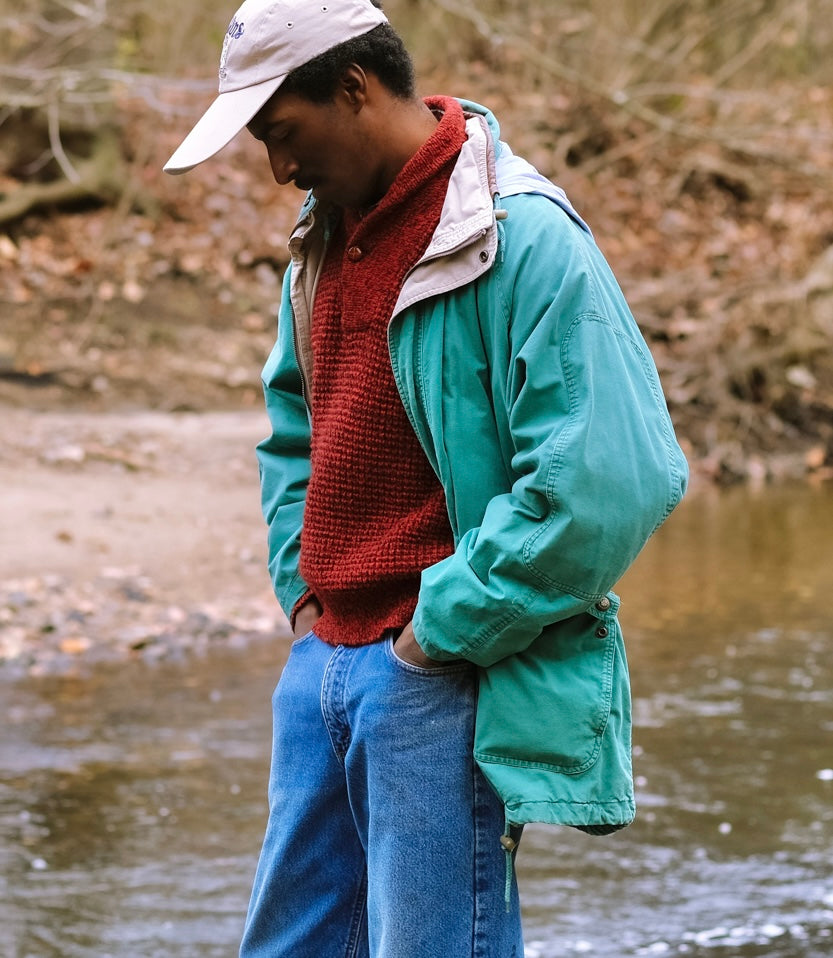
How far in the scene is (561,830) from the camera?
4883 millimetres

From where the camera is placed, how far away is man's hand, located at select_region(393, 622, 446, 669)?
2.36 m

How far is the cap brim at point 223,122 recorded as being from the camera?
233 centimetres

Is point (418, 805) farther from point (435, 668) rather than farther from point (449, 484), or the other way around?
point (449, 484)

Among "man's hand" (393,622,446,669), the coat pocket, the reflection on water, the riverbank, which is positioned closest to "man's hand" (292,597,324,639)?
"man's hand" (393,622,446,669)

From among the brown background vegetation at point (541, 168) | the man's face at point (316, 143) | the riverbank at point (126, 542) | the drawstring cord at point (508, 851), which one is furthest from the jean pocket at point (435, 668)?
the brown background vegetation at point (541, 168)

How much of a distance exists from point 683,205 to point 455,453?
44.1 feet

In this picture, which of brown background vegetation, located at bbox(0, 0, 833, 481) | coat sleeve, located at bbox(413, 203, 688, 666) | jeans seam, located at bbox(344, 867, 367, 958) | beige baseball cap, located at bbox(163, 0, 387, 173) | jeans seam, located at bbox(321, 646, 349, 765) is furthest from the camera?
brown background vegetation, located at bbox(0, 0, 833, 481)

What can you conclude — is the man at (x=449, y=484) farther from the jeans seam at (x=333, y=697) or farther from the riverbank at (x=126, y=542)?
the riverbank at (x=126, y=542)

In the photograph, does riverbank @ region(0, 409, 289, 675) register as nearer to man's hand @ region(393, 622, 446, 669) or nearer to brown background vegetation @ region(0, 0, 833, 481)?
brown background vegetation @ region(0, 0, 833, 481)

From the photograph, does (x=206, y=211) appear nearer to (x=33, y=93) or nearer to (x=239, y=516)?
(x=33, y=93)

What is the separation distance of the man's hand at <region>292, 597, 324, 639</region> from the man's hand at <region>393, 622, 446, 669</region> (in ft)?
1.19

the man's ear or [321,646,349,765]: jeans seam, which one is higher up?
the man's ear

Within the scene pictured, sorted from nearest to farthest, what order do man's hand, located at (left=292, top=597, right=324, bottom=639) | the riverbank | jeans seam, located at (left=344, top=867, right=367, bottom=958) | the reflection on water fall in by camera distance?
jeans seam, located at (left=344, top=867, right=367, bottom=958) < man's hand, located at (left=292, top=597, right=324, bottom=639) < the reflection on water < the riverbank

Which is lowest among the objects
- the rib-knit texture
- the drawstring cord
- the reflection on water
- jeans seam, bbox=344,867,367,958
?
the reflection on water
